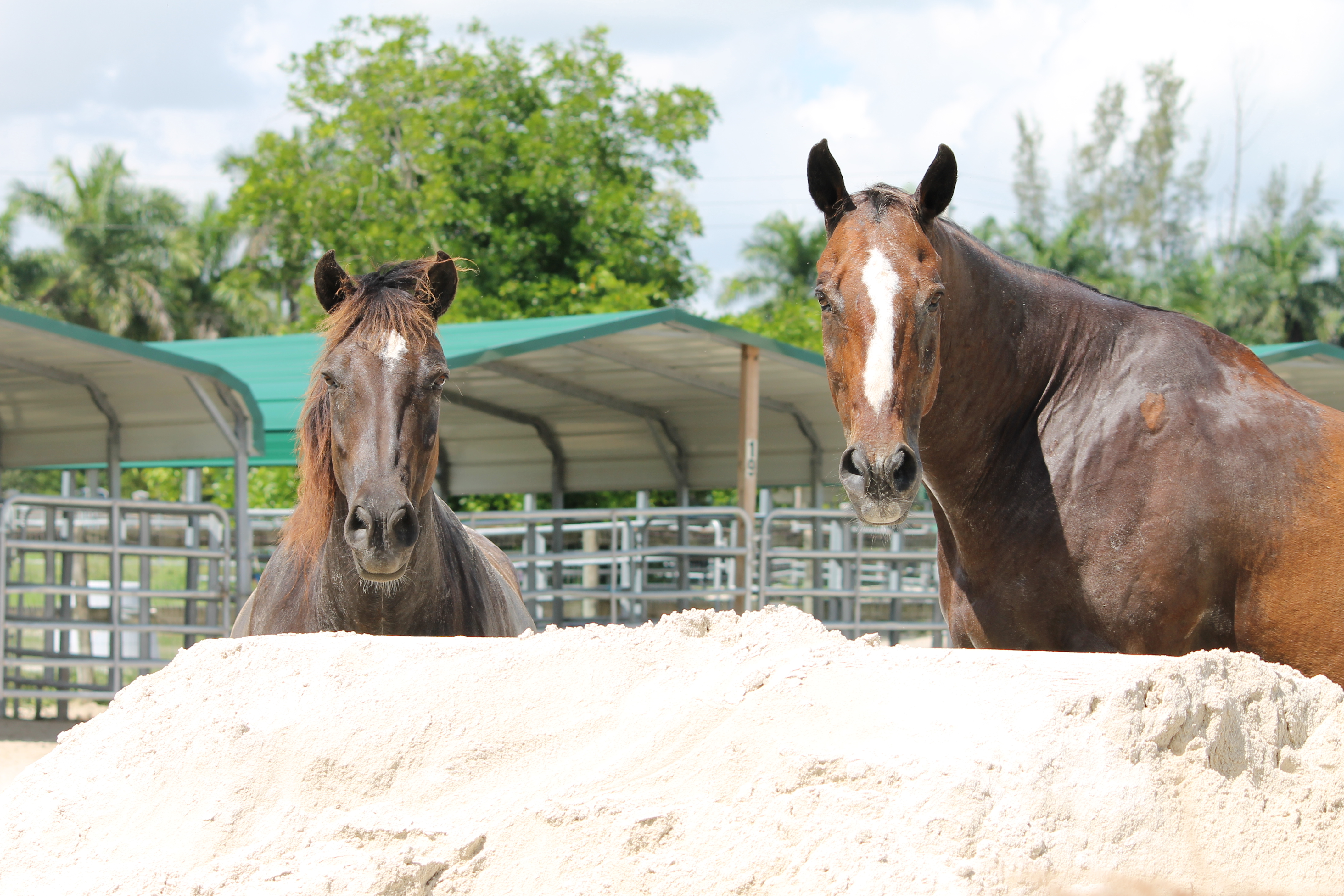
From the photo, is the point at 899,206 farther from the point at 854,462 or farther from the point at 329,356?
the point at 329,356

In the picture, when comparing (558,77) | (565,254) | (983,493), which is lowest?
(983,493)

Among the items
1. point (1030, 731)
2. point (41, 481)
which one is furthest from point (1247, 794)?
point (41, 481)

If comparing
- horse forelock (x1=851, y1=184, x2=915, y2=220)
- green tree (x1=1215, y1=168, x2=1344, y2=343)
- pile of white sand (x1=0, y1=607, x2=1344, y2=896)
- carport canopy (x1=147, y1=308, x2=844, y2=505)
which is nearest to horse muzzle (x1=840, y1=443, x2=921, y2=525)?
pile of white sand (x1=0, y1=607, x2=1344, y2=896)

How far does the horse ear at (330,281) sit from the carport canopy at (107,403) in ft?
16.2

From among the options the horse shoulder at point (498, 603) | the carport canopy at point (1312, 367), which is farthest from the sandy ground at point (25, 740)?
the carport canopy at point (1312, 367)

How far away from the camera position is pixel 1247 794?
6.51 feet

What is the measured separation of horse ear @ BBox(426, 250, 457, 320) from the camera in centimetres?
436

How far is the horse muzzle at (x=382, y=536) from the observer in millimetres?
3543

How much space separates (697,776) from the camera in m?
2.06

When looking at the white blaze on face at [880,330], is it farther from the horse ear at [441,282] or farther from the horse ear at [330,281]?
the horse ear at [330,281]

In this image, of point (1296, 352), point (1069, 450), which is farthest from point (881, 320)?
point (1296, 352)

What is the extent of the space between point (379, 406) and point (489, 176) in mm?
19157

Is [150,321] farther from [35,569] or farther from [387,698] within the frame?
[387,698]

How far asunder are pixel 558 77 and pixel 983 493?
72.9 ft
